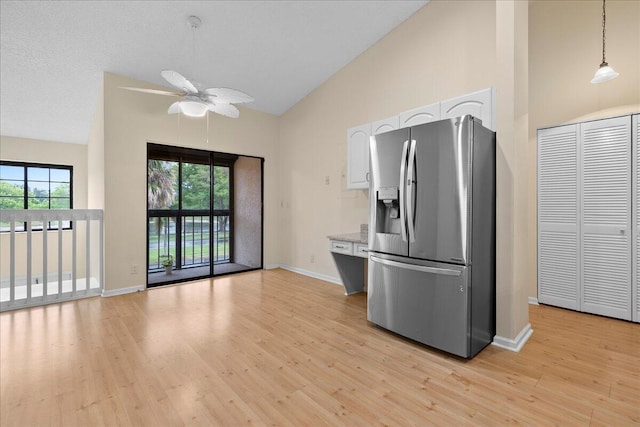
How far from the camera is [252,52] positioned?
4.00m

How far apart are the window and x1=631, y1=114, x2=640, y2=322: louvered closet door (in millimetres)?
8871

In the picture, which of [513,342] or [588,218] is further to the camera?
[588,218]

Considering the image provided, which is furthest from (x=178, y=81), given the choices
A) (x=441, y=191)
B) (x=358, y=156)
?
(x=441, y=191)

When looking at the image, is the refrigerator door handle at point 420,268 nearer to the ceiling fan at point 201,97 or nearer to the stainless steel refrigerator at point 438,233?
the stainless steel refrigerator at point 438,233

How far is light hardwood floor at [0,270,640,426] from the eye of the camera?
169 cm

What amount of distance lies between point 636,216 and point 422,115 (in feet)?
7.69

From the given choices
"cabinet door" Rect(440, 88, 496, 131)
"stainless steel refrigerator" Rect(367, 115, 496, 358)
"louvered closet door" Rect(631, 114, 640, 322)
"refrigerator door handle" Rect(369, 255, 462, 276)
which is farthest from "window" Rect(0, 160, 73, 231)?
"louvered closet door" Rect(631, 114, 640, 322)

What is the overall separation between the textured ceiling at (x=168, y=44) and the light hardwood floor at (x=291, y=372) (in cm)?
302

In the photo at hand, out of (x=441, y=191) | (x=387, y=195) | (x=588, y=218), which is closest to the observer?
(x=441, y=191)

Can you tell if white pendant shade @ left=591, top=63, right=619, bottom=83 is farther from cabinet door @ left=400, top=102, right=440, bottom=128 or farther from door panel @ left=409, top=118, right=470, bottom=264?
door panel @ left=409, top=118, right=470, bottom=264

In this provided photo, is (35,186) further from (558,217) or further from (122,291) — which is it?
(558,217)

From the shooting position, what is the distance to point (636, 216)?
2.91 m

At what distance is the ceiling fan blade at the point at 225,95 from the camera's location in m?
2.86

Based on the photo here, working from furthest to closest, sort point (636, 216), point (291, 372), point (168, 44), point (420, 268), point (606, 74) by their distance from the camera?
point (168, 44) → point (636, 216) → point (606, 74) → point (420, 268) → point (291, 372)
